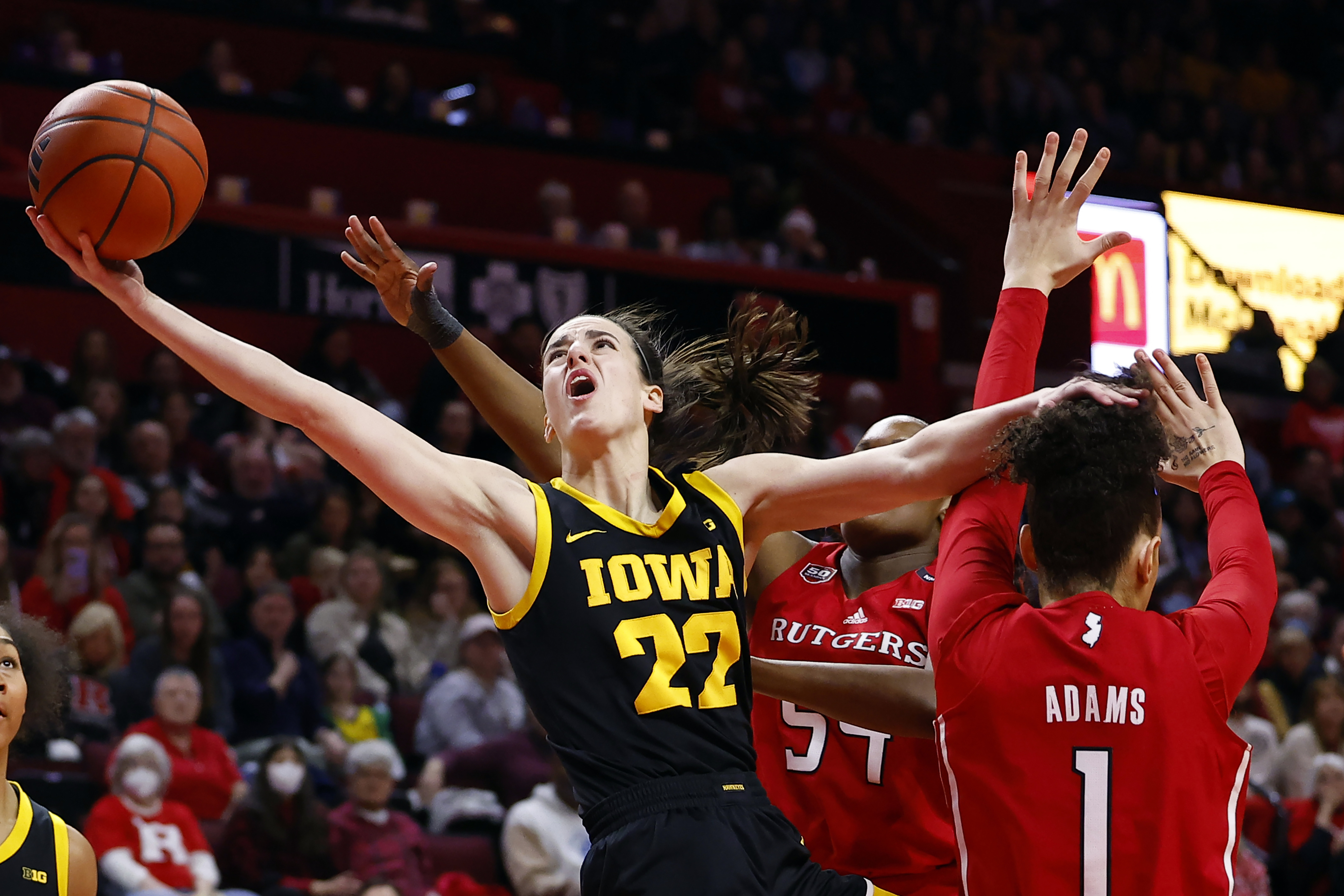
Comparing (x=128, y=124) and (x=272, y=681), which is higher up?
(x=128, y=124)

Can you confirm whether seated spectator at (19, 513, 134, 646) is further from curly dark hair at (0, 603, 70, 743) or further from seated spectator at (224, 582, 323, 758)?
curly dark hair at (0, 603, 70, 743)

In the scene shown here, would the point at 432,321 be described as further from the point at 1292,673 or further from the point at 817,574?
the point at 1292,673

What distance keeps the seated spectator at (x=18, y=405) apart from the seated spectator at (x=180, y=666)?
1954mm

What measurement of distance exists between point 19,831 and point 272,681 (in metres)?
4.10

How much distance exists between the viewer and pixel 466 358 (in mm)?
4004

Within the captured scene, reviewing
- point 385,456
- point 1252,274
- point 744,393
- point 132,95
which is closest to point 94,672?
point 132,95

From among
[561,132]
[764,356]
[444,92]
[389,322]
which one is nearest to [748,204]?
[561,132]

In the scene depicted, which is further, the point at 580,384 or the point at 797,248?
the point at 797,248

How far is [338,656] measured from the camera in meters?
8.15

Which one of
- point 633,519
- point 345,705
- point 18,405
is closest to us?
point 633,519

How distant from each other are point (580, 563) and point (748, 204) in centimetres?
1129

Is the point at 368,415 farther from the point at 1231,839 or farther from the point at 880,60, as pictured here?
the point at 880,60

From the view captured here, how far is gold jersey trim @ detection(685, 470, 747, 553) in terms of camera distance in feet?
10.8

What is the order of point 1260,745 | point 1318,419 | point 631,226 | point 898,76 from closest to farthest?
point 1260,745
point 631,226
point 1318,419
point 898,76
